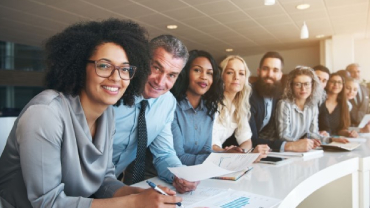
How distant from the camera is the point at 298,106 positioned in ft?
9.23

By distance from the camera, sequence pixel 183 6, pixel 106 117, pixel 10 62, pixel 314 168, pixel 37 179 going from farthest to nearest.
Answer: pixel 10 62
pixel 183 6
pixel 314 168
pixel 106 117
pixel 37 179

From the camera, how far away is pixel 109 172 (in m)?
1.33

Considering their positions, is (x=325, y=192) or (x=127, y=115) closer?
(x=127, y=115)

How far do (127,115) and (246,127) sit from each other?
1.15 meters

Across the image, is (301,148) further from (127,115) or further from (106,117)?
(106,117)

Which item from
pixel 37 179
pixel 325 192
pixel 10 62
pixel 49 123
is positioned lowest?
pixel 325 192

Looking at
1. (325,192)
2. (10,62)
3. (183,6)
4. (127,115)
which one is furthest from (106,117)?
(10,62)

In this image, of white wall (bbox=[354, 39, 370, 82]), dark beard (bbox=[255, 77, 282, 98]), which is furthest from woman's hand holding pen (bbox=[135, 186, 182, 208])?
white wall (bbox=[354, 39, 370, 82])

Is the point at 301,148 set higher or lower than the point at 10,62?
lower

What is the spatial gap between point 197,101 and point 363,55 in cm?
885

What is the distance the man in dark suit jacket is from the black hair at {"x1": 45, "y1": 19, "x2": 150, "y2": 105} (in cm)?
156

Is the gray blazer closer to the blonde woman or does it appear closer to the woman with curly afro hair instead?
the woman with curly afro hair

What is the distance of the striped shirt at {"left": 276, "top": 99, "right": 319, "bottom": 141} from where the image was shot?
2.73 metres

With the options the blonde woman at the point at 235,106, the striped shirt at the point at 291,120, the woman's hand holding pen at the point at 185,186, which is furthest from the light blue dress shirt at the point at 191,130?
the striped shirt at the point at 291,120
